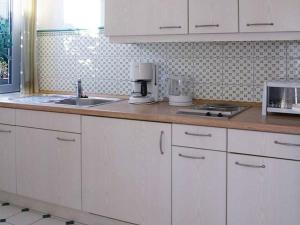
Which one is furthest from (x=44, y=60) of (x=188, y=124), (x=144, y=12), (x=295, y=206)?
(x=295, y=206)

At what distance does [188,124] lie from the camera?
2348 millimetres

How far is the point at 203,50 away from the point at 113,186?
46.3 inches

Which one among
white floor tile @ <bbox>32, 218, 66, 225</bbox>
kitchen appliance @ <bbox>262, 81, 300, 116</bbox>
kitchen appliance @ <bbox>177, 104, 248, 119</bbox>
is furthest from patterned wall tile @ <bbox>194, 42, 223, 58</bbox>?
white floor tile @ <bbox>32, 218, 66, 225</bbox>

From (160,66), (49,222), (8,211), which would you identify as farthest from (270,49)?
(8,211)

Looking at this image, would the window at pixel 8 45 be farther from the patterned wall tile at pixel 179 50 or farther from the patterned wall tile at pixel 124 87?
the patterned wall tile at pixel 179 50

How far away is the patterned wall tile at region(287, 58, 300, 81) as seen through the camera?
268 cm

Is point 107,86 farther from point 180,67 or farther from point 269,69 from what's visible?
point 269,69

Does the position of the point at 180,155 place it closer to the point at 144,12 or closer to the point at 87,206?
the point at 87,206

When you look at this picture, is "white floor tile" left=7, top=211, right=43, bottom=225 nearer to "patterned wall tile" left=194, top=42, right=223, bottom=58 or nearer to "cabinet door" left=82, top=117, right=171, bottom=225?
"cabinet door" left=82, top=117, right=171, bottom=225

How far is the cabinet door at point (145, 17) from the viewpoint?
2682 millimetres

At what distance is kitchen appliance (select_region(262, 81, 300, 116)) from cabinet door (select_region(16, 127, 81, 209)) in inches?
50.0

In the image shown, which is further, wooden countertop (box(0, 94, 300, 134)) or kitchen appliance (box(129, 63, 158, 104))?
kitchen appliance (box(129, 63, 158, 104))

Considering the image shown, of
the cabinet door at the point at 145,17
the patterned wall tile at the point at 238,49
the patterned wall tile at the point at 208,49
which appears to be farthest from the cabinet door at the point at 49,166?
the patterned wall tile at the point at 238,49

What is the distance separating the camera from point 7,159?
3162 mm
